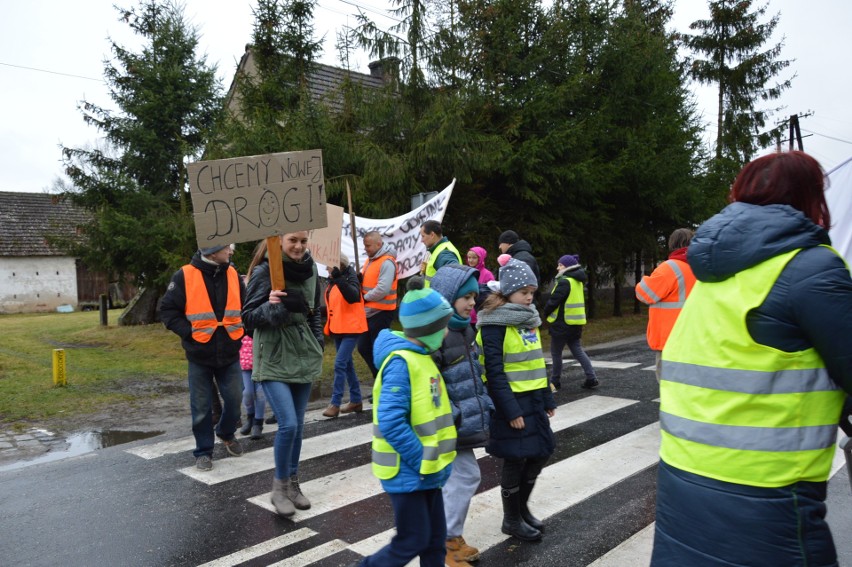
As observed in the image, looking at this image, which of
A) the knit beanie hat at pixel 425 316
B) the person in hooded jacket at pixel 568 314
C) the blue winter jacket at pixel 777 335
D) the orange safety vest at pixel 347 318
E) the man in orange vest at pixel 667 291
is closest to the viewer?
the blue winter jacket at pixel 777 335

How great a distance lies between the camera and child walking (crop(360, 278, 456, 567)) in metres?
3.05

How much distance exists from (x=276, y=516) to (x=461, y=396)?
6.21ft

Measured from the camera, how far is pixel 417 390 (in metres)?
3.13

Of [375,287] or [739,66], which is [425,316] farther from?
[739,66]

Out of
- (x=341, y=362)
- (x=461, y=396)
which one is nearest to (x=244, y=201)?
(x=461, y=396)

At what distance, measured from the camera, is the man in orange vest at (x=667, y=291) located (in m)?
5.88

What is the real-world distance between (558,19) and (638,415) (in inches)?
444

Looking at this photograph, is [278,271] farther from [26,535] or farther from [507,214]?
[507,214]

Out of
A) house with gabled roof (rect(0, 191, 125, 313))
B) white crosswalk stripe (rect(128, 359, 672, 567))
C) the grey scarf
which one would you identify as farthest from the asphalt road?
house with gabled roof (rect(0, 191, 125, 313))

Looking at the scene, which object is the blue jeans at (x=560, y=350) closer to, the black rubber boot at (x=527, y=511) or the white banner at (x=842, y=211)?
the black rubber boot at (x=527, y=511)

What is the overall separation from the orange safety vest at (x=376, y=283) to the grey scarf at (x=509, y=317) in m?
3.59

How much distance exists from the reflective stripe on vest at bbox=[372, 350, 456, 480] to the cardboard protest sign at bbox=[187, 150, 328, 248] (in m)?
1.90

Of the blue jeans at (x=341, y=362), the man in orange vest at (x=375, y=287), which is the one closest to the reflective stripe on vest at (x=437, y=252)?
the man in orange vest at (x=375, y=287)

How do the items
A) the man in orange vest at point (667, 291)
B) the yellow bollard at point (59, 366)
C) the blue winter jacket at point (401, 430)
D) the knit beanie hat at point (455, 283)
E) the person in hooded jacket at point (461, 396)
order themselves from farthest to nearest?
the yellow bollard at point (59, 366) < the man in orange vest at point (667, 291) < the knit beanie hat at point (455, 283) < the person in hooded jacket at point (461, 396) < the blue winter jacket at point (401, 430)
